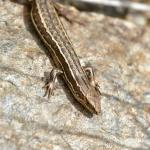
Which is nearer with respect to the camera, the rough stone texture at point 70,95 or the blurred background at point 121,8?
the rough stone texture at point 70,95

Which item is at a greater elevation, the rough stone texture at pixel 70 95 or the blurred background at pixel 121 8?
the rough stone texture at pixel 70 95

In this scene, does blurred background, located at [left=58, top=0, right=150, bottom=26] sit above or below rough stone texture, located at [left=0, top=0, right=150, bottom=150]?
below

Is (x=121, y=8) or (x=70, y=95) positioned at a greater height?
(x=70, y=95)

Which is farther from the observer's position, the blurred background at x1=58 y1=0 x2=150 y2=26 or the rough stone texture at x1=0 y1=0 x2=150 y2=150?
the blurred background at x1=58 y1=0 x2=150 y2=26

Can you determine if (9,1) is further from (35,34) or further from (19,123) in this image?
(19,123)
